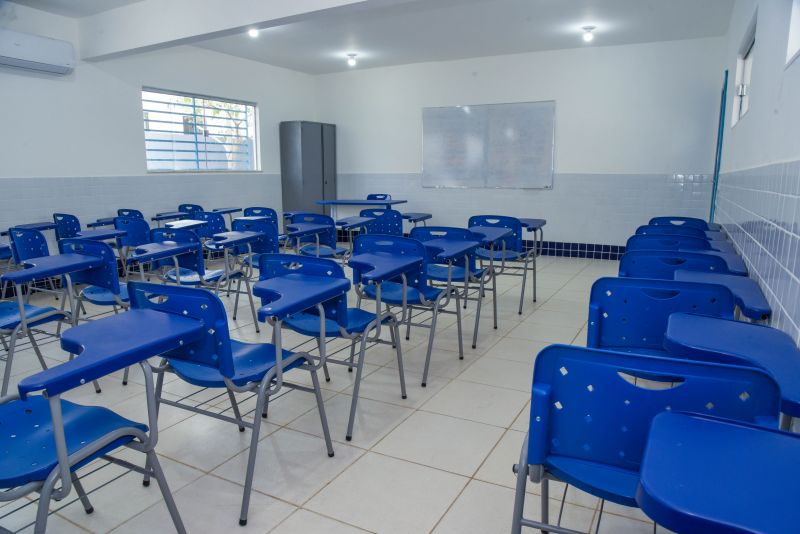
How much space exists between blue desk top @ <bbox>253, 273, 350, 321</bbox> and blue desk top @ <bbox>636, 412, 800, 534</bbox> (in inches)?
52.0

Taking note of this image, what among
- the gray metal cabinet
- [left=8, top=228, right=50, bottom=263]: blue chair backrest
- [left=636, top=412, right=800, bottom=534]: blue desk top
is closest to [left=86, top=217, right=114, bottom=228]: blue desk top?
[left=8, top=228, right=50, bottom=263]: blue chair backrest

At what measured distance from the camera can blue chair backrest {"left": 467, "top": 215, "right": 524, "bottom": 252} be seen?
4.82 m

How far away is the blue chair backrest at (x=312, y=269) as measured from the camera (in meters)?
2.52

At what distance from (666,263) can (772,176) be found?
0.60 m

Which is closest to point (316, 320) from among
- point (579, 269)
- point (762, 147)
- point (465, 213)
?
point (762, 147)

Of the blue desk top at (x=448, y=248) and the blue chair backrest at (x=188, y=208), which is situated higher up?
the blue chair backrest at (x=188, y=208)

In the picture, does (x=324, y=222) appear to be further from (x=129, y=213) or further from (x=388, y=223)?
(x=129, y=213)

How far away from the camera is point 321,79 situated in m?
9.34

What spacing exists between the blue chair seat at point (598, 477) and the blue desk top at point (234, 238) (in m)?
3.23

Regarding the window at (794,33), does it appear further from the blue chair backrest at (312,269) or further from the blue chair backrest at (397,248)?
the blue chair backrest at (312,269)

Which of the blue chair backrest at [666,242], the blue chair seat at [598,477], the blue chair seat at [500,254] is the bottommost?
the blue chair seat at [598,477]

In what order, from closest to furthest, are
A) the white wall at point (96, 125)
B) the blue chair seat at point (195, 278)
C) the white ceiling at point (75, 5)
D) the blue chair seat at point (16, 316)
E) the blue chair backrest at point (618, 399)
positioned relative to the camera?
the blue chair backrest at point (618, 399)
the blue chair seat at point (16, 316)
the blue chair seat at point (195, 278)
the white ceiling at point (75, 5)
the white wall at point (96, 125)

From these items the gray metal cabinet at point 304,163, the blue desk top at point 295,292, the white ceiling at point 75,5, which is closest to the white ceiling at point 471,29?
the gray metal cabinet at point 304,163

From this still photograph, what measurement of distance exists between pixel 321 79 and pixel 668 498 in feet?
31.0
